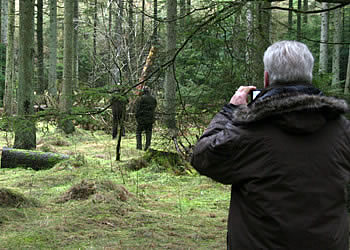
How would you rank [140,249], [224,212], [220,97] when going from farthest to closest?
[224,212] < [220,97] < [140,249]

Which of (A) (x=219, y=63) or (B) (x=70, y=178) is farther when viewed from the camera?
(B) (x=70, y=178)

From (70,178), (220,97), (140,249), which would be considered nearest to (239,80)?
(220,97)

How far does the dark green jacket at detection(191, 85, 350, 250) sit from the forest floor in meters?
2.53

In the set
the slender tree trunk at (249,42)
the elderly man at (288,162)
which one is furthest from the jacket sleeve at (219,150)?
the slender tree trunk at (249,42)

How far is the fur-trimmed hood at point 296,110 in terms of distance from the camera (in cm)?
195

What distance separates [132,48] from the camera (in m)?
16.0

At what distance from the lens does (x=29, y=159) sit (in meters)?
9.09

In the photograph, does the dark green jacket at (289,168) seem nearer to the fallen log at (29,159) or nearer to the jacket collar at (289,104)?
the jacket collar at (289,104)

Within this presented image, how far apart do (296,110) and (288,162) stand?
0.26 m

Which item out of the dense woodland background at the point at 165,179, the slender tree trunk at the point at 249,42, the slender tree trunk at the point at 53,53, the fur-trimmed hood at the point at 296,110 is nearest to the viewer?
the fur-trimmed hood at the point at 296,110

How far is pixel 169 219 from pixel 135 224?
1.73ft

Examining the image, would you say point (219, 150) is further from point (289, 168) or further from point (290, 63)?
point (290, 63)

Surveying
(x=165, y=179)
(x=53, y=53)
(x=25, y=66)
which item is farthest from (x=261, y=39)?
(x=53, y=53)

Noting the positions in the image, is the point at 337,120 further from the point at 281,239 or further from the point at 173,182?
the point at 173,182
